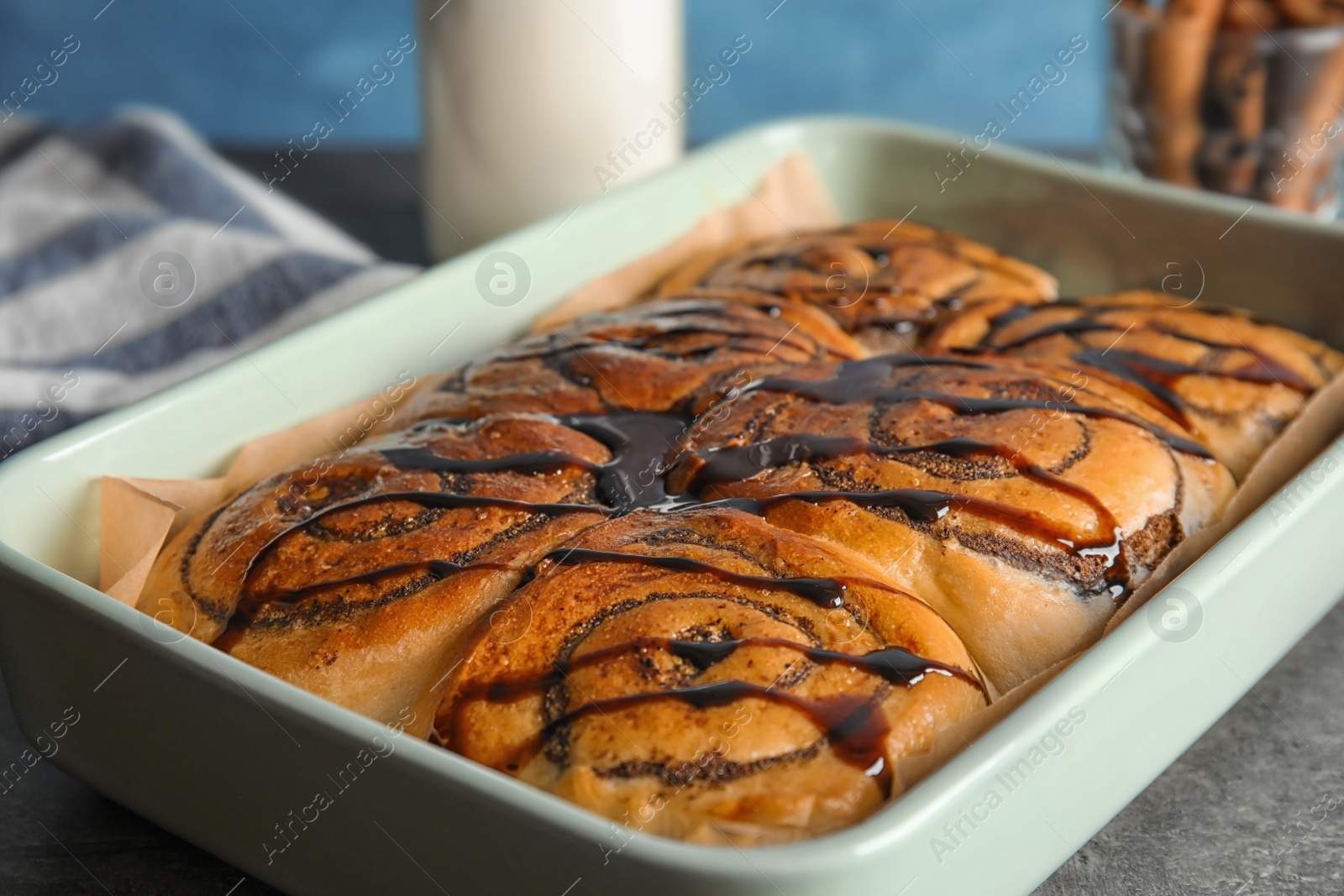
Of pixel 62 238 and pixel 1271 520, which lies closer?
pixel 1271 520

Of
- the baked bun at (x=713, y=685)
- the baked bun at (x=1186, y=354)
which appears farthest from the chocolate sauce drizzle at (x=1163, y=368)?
the baked bun at (x=713, y=685)

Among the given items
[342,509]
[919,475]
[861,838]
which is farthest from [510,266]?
[861,838]

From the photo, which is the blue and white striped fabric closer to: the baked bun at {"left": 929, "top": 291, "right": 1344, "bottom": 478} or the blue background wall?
the baked bun at {"left": 929, "top": 291, "right": 1344, "bottom": 478}

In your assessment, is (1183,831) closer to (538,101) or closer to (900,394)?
(900,394)

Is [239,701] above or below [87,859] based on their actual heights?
above

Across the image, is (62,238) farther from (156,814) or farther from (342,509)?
(156,814)

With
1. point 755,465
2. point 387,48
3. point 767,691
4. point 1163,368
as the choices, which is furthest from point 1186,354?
point 387,48

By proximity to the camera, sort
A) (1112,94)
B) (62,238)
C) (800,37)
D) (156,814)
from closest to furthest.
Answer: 1. (156,814)
2. (62,238)
3. (1112,94)
4. (800,37)
